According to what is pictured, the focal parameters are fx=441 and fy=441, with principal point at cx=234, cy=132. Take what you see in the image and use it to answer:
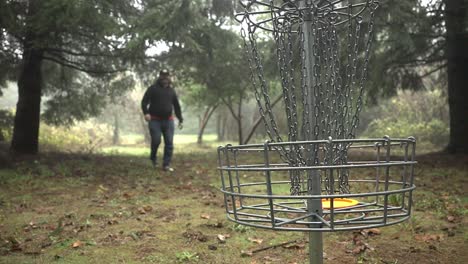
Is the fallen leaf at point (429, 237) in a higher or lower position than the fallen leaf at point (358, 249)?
higher

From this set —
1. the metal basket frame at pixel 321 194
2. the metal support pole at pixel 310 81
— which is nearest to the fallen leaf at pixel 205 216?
the metal basket frame at pixel 321 194

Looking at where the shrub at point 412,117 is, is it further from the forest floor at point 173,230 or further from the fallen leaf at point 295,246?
the fallen leaf at point 295,246

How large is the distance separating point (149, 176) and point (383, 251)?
15.9ft

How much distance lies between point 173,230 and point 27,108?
6.88m

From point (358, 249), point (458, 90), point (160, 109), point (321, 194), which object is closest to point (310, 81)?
point (321, 194)

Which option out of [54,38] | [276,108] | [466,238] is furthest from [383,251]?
[276,108]

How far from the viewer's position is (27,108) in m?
9.44

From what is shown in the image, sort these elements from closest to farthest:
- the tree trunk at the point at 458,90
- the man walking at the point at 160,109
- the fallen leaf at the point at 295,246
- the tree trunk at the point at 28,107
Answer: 1. the fallen leaf at the point at 295,246
2. the man walking at the point at 160,109
3. the tree trunk at the point at 458,90
4. the tree trunk at the point at 28,107

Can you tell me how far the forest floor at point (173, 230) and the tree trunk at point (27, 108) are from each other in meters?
2.96

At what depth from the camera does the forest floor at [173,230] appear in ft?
10.5

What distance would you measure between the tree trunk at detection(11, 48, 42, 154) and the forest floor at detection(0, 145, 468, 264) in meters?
2.96

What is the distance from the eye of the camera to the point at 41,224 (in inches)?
163

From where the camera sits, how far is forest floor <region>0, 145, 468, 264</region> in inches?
126

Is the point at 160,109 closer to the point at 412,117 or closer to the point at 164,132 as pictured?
the point at 164,132
